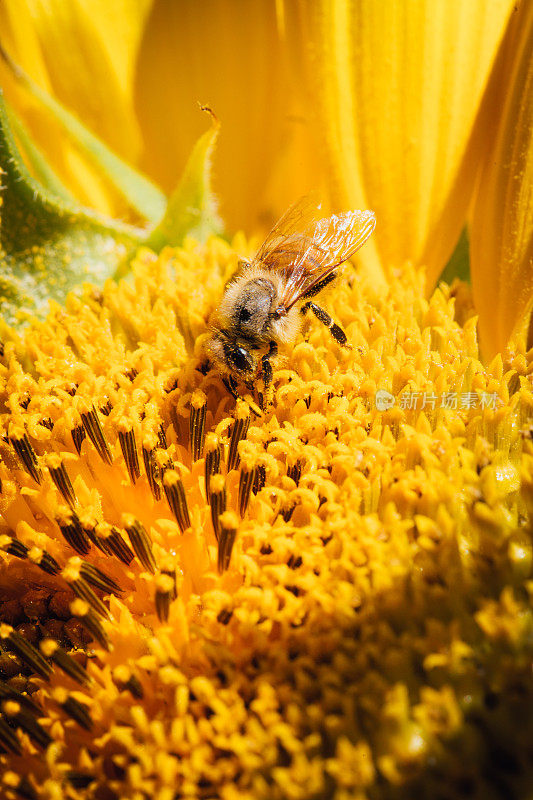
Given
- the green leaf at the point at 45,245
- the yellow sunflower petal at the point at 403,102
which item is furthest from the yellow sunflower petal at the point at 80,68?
the yellow sunflower petal at the point at 403,102

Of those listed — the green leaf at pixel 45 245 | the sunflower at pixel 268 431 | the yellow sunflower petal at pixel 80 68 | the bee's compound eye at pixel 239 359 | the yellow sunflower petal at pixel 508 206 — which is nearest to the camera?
the sunflower at pixel 268 431

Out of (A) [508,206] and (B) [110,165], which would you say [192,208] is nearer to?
(B) [110,165]

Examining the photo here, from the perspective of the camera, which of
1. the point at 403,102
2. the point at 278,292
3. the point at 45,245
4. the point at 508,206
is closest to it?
the point at 278,292

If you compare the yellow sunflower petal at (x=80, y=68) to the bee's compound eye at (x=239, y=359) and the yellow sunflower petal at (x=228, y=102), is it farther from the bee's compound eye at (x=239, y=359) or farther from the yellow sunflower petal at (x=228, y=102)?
the bee's compound eye at (x=239, y=359)

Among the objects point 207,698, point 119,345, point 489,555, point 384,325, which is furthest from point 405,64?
point 207,698

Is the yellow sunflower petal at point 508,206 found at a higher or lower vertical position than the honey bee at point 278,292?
higher

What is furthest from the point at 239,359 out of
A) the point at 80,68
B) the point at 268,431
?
the point at 80,68
